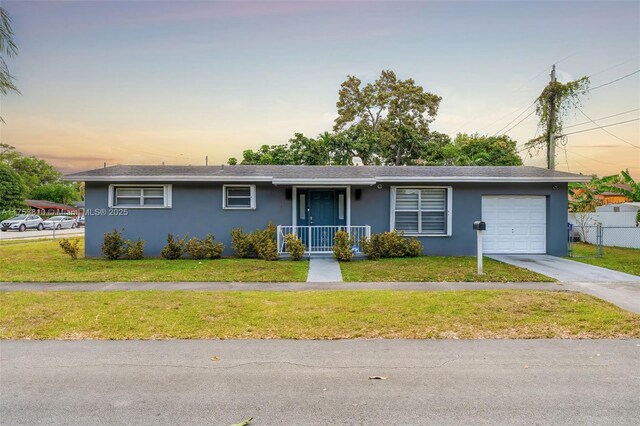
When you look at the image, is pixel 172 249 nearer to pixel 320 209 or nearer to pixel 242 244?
pixel 242 244

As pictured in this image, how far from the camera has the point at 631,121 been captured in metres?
20.7

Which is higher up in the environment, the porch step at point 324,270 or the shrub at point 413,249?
the shrub at point 413,249

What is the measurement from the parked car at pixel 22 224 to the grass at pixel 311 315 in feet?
103

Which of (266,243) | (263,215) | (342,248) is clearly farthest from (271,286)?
(263,215)

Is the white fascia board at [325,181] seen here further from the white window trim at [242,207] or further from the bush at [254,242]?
the bush at [254,242]

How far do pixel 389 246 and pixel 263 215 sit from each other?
4.29 m

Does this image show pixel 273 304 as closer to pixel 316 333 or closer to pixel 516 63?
pixel 316 333

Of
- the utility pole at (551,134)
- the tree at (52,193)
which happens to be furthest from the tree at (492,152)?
the tree at (52,193)

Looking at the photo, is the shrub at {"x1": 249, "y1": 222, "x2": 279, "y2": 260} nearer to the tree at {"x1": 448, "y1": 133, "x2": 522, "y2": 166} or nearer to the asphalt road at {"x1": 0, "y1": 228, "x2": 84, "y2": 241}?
the asphalt road at {"x1": 0, "y1": 228, "x2": 84, "y2": 241}

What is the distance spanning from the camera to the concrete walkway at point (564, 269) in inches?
383

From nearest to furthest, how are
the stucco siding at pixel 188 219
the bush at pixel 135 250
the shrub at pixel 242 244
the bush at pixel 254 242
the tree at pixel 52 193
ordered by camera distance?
the bush at pixel 254 242, the bush at pixel 135 250, the shrub at pixel 242 244, the stucco siding at pixel 188 219, the tree at pixel 52 193

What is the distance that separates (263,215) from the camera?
1420 centimetres

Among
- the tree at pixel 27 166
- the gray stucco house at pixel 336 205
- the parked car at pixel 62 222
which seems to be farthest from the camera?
the tree at pixel 27 166

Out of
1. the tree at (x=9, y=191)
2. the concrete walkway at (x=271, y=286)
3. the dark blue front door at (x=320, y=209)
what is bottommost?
the concrete walkway at (x=271, y=286)
